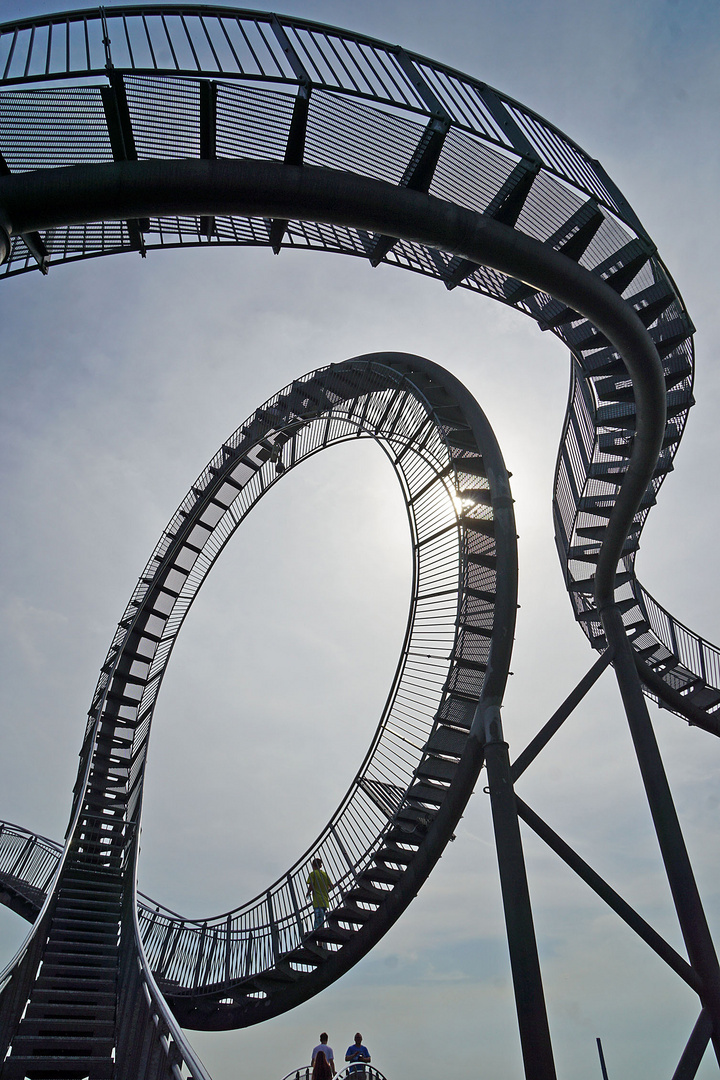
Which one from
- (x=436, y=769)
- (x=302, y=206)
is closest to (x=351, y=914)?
(x=436, y=769)

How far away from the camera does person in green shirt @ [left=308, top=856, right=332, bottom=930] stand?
31.1ft

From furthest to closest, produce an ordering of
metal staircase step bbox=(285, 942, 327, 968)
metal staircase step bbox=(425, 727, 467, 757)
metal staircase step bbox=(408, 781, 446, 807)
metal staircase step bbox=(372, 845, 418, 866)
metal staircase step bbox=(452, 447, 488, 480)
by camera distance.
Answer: metal staircase step bbox=(452, 447, 488, 480) → metal staircase step bbox=(425, 727, 467, 757) → metal staircase step bbox=(408, 781, 446, 807) → metal staircase step bbox=(285, 942, 327, 968) → metal staircase step bbox=(372, 845, 418, 866)

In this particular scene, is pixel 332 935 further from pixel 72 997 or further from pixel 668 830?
pixel 668 830

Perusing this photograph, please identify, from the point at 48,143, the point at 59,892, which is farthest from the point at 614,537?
the point at 59,892

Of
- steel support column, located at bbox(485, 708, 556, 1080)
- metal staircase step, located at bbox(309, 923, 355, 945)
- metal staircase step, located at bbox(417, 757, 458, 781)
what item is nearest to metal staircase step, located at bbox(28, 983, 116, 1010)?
metal staircase step, located at bbox(309, 923, 355, 945)

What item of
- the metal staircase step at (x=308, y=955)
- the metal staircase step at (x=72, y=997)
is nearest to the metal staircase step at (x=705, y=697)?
the metal staircase step at (x=308, y=955)

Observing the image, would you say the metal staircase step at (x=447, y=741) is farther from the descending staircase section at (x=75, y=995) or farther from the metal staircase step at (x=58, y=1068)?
the metal staircase step at (x=58, y=1068)

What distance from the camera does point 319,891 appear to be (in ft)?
31.3

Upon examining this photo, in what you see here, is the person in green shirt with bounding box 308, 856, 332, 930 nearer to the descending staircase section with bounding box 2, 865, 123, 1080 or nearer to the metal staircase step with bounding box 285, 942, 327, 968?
the metal staircase step with bounding box 285, 942, 327, 968

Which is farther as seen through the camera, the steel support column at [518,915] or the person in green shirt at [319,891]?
the person in green shirt at [319,891]

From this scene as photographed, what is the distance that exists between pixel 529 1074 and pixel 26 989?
4.63 meters

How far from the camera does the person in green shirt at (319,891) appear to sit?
947 centimetres

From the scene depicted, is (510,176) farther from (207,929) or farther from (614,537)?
(207,929)

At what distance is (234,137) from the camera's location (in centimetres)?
509
